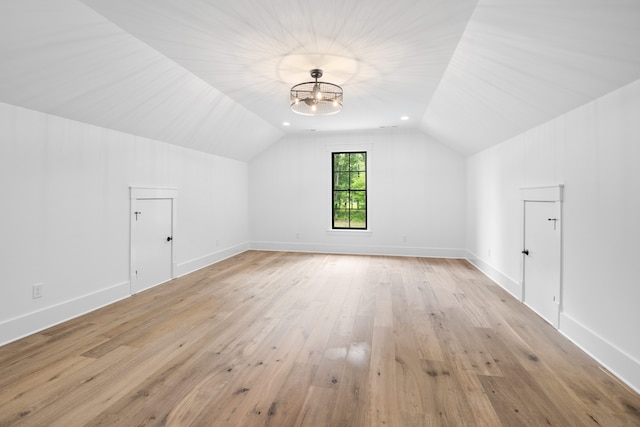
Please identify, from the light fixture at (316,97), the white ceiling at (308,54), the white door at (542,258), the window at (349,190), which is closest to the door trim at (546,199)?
the white door at (542,258)

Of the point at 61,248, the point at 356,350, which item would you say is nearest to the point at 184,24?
the point at 61,248

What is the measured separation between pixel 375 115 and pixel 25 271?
5162mm

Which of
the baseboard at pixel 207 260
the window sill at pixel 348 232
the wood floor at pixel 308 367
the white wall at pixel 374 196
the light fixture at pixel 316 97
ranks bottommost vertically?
the wood floor at pixel 308 367

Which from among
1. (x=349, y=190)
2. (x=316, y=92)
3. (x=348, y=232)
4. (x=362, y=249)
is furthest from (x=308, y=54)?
(x=362, y=249)

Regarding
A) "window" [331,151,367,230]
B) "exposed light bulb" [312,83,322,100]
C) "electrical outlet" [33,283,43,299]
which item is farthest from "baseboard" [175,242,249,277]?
"exposed light bulb" [312,83,322,100]

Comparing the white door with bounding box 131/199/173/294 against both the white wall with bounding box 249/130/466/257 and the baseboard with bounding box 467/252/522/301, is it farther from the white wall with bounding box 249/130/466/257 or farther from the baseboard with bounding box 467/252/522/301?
the baseboard with bounding box 467/252/522/301

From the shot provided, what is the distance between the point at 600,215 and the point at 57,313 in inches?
204

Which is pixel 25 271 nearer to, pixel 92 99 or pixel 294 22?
pixel 92 99

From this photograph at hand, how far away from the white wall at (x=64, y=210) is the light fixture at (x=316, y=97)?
2.40 m

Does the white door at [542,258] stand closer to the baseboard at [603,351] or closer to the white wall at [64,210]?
the baseboard at [603,351]

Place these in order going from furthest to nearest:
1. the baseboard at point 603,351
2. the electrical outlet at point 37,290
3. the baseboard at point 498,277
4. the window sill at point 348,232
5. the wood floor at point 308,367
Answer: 1. the window sill at point 348,232
2. the baseboard at point 498,277
3. the electrical outlet at point 37,290
4. the baseboard at point 603,351
5. the wood floor at point 308,367

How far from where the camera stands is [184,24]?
2.58 m

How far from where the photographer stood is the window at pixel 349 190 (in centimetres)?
732

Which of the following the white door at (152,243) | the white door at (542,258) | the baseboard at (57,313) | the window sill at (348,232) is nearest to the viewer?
the baseboard at (57,313)
